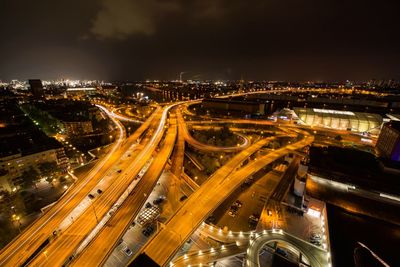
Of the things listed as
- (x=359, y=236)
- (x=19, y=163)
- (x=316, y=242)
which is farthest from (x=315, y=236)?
(x=19, y=163)

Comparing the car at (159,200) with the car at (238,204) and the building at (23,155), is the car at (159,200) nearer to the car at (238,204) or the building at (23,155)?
the car at (238,204)

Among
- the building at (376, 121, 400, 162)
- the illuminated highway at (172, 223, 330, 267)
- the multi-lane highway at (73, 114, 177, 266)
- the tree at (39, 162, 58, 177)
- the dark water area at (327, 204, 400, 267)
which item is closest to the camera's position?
the dark water area at (327, 204, 400, 267)

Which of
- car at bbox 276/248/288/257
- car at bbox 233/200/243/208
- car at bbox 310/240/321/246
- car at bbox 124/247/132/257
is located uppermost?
car at bbox 310/240/321/246

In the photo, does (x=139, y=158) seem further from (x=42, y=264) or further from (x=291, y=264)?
(x=291, y=264)

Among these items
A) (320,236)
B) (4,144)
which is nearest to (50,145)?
(4,144)

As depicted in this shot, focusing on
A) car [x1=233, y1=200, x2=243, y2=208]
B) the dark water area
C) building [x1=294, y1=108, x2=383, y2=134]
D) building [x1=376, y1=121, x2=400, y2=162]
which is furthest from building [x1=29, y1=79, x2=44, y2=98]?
building [x1=376, y1=121, x2=400, y2=162]

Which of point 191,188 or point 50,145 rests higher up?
point 50,145

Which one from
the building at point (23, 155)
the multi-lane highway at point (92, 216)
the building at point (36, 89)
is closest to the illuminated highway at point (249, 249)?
the multi-lane highway at point (92, 216)

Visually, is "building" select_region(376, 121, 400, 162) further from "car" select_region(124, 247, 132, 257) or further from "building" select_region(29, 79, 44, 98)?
"building" select_region(29, 79, 44, 98)
